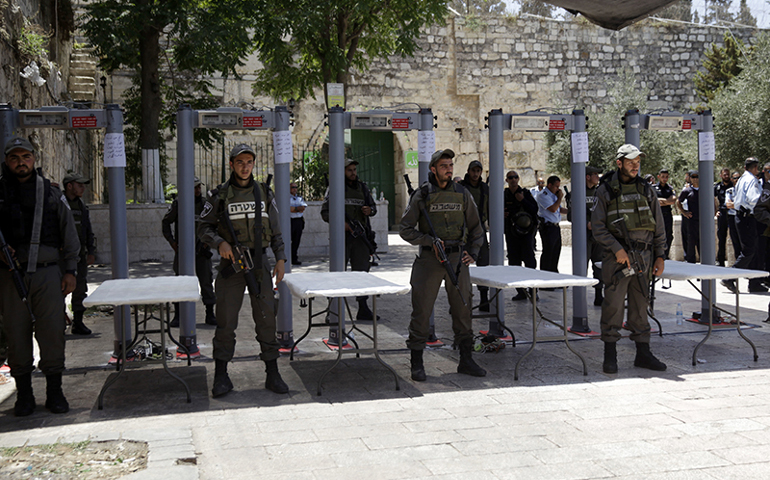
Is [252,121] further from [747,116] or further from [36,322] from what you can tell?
[747,116]

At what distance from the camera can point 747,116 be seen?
17500 millimetres

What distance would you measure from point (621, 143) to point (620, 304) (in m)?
17.5

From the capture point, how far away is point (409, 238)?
18.5ft

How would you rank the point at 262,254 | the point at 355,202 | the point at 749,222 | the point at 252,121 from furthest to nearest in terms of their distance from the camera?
the point at 749,222 → the point at 355,202 → the point at 252,121 → the point at 262,254

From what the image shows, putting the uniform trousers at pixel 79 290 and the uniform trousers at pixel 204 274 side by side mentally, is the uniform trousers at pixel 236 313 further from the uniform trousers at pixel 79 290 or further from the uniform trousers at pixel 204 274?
the uniform trousers at pixel 79 290

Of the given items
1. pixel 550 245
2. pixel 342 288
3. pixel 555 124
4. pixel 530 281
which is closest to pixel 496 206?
pixel 555 124

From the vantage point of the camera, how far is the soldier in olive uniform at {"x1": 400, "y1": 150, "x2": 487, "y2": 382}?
5652mm

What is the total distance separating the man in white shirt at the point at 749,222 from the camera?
1003 centimetres

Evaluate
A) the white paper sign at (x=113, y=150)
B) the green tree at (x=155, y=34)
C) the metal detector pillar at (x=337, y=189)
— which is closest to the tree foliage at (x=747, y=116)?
the green tree at (x=155, y=34)

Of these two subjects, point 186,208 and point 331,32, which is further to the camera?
point 331,32

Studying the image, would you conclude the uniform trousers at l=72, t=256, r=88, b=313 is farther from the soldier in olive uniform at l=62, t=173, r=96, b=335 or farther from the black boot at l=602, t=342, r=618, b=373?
the black boot at l=602, t=342, r=618, b=373

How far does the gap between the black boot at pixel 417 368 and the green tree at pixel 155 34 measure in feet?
30.7

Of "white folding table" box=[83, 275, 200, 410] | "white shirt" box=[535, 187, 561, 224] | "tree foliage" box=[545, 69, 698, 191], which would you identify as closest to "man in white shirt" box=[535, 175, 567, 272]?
"white shirt" box=[535, 187, 561, 224]

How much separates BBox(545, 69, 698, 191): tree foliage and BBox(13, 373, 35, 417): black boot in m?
18.7
